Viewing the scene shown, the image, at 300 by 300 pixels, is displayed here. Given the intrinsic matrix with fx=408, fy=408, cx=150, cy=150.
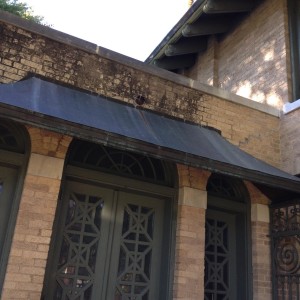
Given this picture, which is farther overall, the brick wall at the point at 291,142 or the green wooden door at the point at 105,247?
the brick wall at the point at 291,142

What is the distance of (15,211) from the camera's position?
4758 mm

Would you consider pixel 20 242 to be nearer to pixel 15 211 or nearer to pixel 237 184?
pixel 15 211

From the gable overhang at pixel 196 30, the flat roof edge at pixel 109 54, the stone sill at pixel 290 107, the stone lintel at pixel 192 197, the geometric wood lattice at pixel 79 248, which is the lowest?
the geometric wood lattice at pixel 79 248

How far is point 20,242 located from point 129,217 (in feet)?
5.24

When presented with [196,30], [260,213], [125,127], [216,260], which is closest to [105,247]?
[125,127]

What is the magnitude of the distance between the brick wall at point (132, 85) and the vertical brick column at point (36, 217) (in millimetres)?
1004

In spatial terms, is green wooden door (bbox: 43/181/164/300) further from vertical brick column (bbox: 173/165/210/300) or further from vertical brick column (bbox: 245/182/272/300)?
vertical brick column (bbox: 245/182/272/300)

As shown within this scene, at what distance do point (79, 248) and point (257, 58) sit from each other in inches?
221

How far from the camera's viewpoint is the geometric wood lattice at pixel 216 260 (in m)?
5.98

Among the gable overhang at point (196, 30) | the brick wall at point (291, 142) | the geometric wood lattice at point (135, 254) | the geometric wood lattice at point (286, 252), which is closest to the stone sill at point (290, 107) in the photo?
the brick wall at point (291, 142)


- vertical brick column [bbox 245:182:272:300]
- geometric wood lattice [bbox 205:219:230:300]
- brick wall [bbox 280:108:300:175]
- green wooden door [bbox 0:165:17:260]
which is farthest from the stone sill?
green wooden door [bbox 0:165:17:260]

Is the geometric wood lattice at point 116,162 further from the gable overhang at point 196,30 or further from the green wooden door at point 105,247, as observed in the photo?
the gable overhang at point 196,30

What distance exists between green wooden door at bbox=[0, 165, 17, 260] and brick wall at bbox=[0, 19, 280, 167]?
1.16 meters

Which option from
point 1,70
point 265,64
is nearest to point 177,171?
point 1,70
